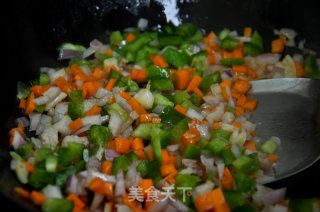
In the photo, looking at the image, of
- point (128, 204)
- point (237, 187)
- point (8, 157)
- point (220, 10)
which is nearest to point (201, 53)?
point (220, 10)

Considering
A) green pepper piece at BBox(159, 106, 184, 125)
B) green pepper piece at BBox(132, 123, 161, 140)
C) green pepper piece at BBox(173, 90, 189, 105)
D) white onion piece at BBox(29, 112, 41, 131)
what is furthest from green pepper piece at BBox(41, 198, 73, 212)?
green pepper piece at BBox(173, 90, 189, 105)

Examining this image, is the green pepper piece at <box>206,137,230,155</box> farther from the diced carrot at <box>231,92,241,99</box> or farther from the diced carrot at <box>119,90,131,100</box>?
the diced carrot at <box>119,90,131,100</box>

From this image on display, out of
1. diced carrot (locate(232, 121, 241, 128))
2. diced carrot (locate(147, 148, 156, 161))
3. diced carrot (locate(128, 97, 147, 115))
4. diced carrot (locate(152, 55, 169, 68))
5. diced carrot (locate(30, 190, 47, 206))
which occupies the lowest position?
diced carrot (locate(30, 190, 47, 206))

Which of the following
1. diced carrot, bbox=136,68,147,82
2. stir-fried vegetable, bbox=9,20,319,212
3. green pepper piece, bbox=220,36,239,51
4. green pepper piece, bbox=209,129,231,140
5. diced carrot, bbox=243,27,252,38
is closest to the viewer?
stir-fried vegetable, bbox=9,20,319,212

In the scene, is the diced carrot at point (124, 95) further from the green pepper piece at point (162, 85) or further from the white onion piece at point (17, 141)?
the white onion piece at point (17, 141)

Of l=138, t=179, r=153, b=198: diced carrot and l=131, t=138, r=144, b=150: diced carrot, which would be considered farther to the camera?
l=131, t=138, r=144, b=150: diced carrot

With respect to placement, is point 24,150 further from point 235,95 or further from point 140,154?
point 235,95
